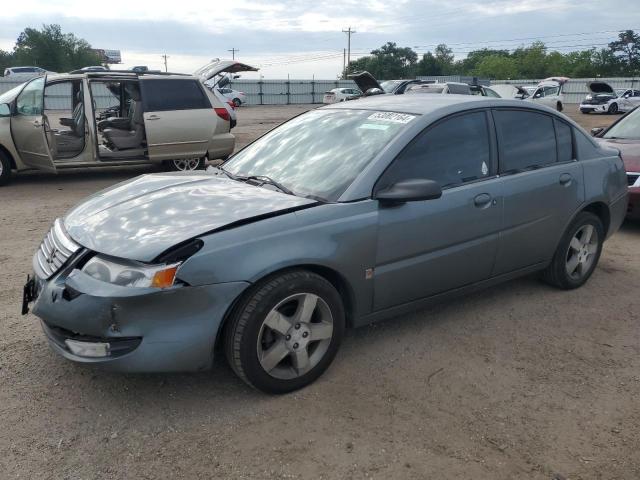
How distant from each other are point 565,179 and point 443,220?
1.39 meters

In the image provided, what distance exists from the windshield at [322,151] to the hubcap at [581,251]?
1.96m

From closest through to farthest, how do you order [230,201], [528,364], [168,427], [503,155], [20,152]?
[168,427] → [230,201] → [528,364] → [503,155] → [20,152]

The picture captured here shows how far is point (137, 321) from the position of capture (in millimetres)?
2588

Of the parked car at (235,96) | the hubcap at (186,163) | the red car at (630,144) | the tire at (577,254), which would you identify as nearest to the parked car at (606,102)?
the parked car at (235,96)

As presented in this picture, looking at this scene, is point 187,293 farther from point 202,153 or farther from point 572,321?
point 202,153

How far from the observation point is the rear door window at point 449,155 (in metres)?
3.36

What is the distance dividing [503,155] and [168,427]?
9.13 ft

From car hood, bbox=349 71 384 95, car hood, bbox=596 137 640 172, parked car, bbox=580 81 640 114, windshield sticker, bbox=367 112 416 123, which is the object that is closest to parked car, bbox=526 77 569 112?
parked car, bbox=580 81 640 114

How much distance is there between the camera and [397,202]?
3160 mm

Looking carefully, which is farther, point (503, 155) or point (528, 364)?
point (503, 155)

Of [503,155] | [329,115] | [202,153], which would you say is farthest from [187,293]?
[202,153]

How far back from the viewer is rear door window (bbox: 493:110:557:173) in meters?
3.89

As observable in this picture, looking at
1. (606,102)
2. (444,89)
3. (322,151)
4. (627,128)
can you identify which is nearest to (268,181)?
(322,151)

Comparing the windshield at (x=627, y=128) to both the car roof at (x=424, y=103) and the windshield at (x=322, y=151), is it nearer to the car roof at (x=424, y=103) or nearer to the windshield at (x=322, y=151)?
the car roof at (x=424, y=103)
